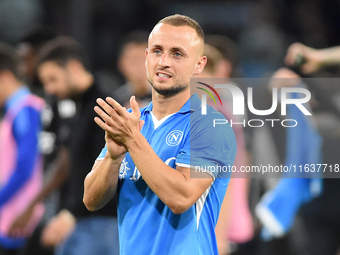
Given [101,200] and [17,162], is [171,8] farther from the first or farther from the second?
[101,200]

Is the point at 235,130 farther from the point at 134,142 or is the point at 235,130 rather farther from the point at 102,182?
the point at 134,142

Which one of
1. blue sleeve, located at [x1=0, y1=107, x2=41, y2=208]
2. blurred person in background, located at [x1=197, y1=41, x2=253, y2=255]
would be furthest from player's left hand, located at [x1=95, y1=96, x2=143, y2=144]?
blue sleeve, located at [x1=0, y1=107, x2=41, y2=208]

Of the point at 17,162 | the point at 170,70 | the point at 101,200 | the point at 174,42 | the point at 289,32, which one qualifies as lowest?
the point at 101,200

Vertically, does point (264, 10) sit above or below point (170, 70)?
above

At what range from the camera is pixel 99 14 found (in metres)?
5.84

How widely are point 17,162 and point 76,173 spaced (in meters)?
1.10

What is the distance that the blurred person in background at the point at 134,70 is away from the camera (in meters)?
4.59

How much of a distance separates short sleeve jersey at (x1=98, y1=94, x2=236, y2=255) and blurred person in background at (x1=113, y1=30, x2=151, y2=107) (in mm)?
2458

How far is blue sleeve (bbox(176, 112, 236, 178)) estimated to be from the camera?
179 cm

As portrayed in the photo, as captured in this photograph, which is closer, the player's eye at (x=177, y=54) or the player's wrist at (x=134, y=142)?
the player's wrist at (x=134, y=142)

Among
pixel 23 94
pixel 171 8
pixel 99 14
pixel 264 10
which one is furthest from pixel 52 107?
pixel 264 10

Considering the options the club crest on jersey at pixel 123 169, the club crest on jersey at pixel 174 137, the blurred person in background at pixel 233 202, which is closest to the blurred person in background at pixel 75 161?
the blurred person in background at pixel 233 202

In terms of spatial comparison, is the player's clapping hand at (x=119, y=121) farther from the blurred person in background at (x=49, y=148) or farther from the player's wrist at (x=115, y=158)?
the blurred person in background at (x=49, y=148)

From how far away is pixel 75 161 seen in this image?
4.17m
